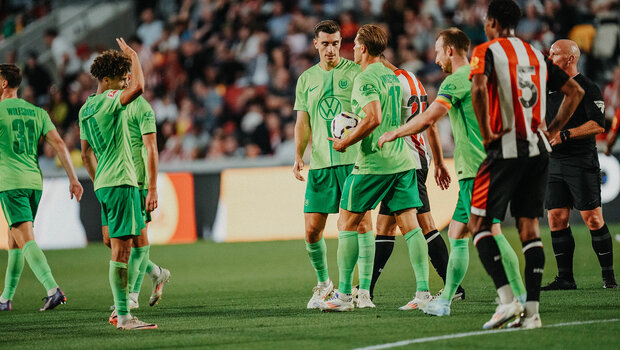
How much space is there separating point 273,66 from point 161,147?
3020 millimetres

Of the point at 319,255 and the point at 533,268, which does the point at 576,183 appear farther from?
the point at 533,268

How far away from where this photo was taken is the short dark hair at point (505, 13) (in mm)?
6379

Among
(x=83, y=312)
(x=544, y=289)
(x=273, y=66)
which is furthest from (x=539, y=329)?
(x=273, y=66)

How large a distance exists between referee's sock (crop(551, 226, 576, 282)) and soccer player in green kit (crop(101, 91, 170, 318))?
153 inches

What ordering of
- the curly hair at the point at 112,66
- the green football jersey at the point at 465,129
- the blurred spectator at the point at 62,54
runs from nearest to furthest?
1. the green football jersey at the point at 465,129
2. the curly hair at the point at 112,66
3. the blurred spectator at the point at 62,54

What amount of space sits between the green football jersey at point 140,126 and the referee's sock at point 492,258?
312 centimetres

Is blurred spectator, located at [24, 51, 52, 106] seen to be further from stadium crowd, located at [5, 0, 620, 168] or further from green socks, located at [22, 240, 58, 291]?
green socks, located at [22, 240, 58, 291]

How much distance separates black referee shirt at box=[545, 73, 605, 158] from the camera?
8.93m

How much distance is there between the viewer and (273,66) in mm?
20391

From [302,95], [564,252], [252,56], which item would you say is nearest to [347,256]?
[302,95]

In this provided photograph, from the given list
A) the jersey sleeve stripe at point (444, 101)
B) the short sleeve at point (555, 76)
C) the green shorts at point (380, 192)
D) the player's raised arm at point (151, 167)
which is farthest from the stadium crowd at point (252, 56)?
the short sleeve at point (555, 76)

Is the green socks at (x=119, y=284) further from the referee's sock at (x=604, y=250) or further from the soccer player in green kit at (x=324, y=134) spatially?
the referee's sock at (x=604, y=250)

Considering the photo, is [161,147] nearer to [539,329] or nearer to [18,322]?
[18,322]

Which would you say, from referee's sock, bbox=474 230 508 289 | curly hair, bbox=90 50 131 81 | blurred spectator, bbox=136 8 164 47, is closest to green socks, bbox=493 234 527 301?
referee's sock, bbox=474 230 508 289
